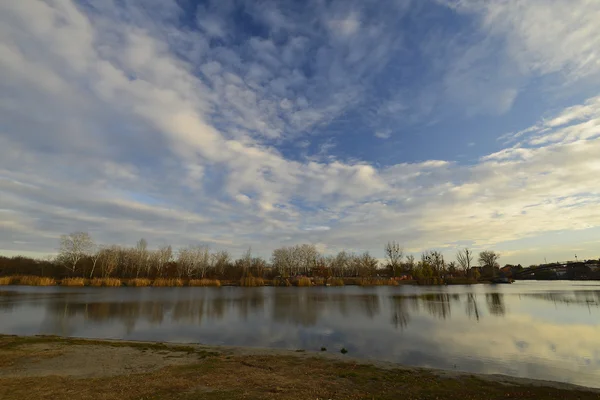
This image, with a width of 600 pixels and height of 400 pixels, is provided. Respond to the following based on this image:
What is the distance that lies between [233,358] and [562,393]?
35.9ft

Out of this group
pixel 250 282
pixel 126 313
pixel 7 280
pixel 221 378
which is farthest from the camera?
pixel 250 282

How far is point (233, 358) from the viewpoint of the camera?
1289 cm

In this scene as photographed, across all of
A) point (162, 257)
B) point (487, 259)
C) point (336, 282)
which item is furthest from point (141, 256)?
point (487, 259)

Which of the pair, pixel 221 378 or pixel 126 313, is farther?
pixel 126 313

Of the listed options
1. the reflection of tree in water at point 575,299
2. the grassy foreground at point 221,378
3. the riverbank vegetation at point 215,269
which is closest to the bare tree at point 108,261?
the riverbank vegetation at point 215,269

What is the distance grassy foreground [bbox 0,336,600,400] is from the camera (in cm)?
839

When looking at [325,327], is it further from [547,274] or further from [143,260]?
[547,274]

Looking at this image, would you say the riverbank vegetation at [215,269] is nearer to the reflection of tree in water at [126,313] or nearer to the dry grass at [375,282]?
the dry grass at [375,282]

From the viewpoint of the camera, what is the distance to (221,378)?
32.2 ft

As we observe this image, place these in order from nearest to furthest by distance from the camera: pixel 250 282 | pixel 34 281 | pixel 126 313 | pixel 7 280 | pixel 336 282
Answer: pixel 126 313
pixel 34 281
pixel 7 280
pixel 250 282
pixel 336 282

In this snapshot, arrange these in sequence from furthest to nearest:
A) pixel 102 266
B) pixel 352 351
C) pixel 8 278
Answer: pixel 102 266 < pixel 8 278 < pixel 352 351

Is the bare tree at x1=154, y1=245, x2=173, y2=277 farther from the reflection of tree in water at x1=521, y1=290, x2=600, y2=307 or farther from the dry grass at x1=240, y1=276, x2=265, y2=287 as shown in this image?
the reflection of tree in water at x1=521, y1=290, x2=600, y2=307

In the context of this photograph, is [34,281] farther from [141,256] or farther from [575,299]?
[575,299]

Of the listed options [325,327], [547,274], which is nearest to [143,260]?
[325,327]
